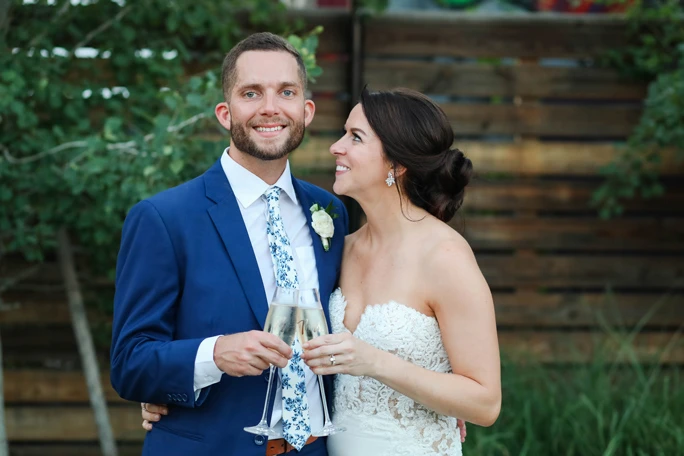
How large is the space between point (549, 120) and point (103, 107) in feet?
8.97

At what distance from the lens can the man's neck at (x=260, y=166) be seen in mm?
2715

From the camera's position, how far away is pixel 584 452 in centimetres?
404

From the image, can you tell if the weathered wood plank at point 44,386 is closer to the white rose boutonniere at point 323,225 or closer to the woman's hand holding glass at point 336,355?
the white rose boutonniere at point 323,225

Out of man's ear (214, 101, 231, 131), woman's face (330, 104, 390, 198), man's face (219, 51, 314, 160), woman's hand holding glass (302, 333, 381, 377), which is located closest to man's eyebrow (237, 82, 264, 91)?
man's face (219, 51, 314, 160)

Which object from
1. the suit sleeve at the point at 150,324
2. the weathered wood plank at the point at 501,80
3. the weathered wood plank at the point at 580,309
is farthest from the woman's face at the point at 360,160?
the weathered wood plank at the point at 580,309

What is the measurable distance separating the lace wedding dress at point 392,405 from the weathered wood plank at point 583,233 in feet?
8.78

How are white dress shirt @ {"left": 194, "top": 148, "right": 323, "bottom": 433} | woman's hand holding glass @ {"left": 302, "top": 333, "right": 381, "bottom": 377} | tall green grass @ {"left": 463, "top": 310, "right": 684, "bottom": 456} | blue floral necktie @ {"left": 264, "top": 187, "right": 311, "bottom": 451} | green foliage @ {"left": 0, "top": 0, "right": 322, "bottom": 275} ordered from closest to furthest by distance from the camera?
woman's hand holding glass @ {"left": 302, "top": 333, "right": 381, "bottom": 377}
blue floral necktie @ {"left": 264, "top": 187, "right": 311, "bottom": 451}
white dress shirt @ {"left": 194, "top": 148, "right": 323, "bottom": 433}
green foliage @ {"left": 0, "top": 0, "right": 322, "bottom": 275}
tall green grass @ {"left": 463, "top": 310, "right": 684, "bottom": 456}

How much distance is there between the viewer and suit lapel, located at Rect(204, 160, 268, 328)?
2510 millimetres

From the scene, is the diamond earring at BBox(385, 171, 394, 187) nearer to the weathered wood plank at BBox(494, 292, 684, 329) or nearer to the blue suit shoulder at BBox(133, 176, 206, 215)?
the blue suit shoulder at BBox(133, 176, 206, 215)

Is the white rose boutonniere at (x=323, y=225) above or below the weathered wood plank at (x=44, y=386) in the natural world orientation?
above

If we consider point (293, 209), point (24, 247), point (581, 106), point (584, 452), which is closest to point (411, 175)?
point (293, 209)

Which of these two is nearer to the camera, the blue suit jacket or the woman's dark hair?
the blue suit jacket

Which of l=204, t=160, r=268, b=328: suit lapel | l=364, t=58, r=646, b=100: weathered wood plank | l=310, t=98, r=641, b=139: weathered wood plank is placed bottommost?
l=204, t=160, r=268, b=328: suit lapel

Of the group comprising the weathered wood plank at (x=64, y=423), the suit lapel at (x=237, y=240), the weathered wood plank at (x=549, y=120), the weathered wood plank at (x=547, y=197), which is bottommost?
the weathered wood plank at (x=64, y=423)
